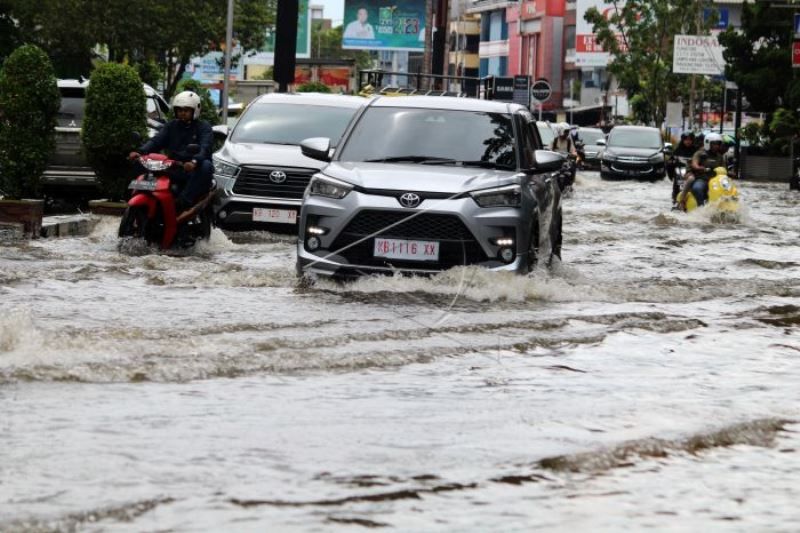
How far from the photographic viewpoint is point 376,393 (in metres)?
8.66

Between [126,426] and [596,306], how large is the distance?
6589 mm

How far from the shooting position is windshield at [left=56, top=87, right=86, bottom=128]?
2447cm

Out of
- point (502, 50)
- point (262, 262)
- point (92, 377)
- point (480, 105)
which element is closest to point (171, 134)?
point (262, 262)

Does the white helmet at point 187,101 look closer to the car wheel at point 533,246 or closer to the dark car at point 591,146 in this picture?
the car wheel at point 533,246

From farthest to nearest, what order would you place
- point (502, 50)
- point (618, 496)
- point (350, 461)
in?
point (502, 50)
point (350, 461)
point (618, 496)

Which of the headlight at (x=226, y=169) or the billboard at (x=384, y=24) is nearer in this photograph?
the headlight at (x=226, y=169)

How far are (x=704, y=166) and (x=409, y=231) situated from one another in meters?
16.1

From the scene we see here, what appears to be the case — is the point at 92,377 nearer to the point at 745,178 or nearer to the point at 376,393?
the point at 376,393

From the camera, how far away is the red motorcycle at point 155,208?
661 inches

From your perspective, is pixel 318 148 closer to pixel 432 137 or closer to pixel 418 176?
pixel 432 137

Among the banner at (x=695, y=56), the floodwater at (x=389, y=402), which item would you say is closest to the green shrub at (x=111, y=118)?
the floodwater at (x=389, y=402)

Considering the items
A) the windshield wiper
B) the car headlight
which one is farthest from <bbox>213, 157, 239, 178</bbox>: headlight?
the car headlight

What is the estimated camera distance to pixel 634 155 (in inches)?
2128

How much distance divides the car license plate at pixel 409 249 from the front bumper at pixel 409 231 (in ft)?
0.11
